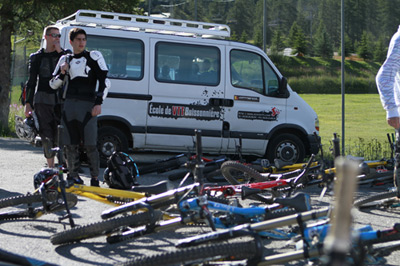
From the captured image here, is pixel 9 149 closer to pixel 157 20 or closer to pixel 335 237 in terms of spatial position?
pixel 157 20

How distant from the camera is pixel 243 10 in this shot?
379 feet

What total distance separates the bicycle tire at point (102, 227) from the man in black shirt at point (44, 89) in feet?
11.6

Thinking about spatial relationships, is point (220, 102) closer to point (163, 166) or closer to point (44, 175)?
point (163, 166)

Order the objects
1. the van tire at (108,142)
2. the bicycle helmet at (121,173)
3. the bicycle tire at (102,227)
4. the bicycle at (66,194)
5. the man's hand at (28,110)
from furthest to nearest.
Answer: the van tire at (108,142) < the man's hand at (28,110) < the bicycle helmet at (121,173) < the bicycle at (66,194) < the bicycle tire at (102,227)

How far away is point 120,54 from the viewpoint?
9969 millimetres

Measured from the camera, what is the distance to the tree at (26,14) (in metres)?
14.9

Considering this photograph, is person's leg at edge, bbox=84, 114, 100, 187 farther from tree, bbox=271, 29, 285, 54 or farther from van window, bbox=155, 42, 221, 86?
tree, bbox=271, 29, 285, 54

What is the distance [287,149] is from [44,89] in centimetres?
404

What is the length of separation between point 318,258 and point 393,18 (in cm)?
11411

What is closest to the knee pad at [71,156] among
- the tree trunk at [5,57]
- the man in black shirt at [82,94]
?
the man in black shirt at [82,94]

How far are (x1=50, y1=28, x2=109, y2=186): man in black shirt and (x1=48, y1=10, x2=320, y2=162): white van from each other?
251cm

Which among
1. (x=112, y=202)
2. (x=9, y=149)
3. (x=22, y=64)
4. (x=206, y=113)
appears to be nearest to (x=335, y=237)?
(x=112, y=202)

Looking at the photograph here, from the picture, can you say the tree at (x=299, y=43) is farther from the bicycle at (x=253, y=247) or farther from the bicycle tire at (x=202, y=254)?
the bicycle tire at (x=202, y=254)

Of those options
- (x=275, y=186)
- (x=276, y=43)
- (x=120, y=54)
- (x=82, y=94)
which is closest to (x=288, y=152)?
(x=120, y=54)
